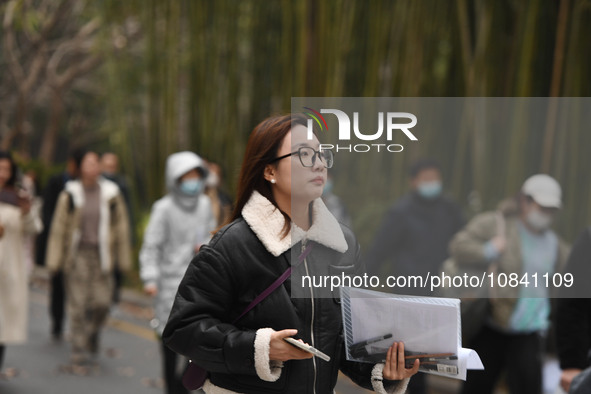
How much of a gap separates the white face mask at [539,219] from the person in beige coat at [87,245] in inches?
155

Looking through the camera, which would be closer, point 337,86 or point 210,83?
point 337,86

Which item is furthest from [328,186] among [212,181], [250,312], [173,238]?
[212,181]

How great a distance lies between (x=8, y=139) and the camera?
17531mm

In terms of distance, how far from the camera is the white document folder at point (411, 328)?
2.01 metres

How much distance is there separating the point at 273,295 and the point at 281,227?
175 millimetres

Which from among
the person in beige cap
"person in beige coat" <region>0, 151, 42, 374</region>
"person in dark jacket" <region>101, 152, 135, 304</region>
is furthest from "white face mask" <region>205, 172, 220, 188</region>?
the person in beige cap

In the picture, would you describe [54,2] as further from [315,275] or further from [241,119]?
[315,275]

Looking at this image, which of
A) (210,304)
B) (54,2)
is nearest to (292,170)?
(210,304)

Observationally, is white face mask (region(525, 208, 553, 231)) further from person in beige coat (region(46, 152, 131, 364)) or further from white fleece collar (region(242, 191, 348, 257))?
person in beige coat (region(46, 152, 131, 364))

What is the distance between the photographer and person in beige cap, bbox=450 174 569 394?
8.25 ft

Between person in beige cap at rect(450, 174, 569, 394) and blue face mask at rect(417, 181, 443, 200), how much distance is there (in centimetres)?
16

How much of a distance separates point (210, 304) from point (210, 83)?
286 inches

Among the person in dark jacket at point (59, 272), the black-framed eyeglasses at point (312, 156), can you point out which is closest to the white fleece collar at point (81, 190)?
the person in dark jacket at point (59, 272)

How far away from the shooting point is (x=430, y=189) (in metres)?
2.82
